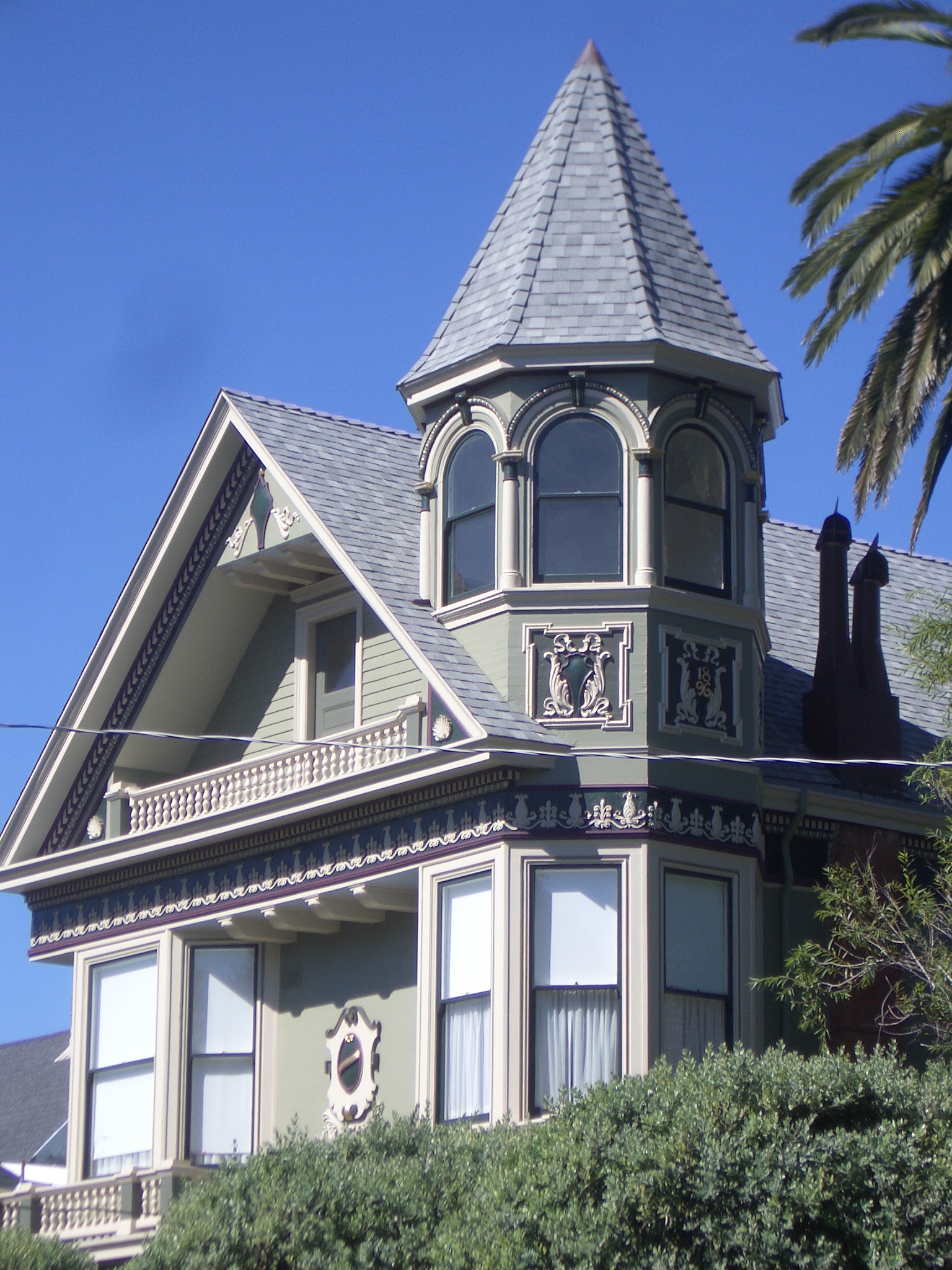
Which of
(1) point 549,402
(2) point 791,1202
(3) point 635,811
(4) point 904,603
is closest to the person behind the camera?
(2) point 791,1202

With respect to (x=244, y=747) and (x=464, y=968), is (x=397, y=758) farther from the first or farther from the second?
(x=244, y=747)

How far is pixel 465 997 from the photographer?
23.0m

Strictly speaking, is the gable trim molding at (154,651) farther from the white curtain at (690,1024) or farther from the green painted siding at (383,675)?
the white curtain at (690,1024)

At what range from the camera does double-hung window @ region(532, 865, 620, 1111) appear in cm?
2225

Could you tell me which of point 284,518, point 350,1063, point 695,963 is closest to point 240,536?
point 284,518

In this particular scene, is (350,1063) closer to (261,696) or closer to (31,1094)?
(261,696)

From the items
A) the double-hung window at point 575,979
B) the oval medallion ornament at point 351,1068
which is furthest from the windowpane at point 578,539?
the oval medallion ornament at point 351,1068

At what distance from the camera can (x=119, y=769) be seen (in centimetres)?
2795

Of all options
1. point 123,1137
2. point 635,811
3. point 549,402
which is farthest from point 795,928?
point 123,1137

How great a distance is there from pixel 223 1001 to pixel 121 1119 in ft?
6.11

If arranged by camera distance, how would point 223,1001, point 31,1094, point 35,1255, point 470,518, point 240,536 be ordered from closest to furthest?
point 35,1255 → point 470,518 → point 223,1001 → point 240,536 → point 31,1094

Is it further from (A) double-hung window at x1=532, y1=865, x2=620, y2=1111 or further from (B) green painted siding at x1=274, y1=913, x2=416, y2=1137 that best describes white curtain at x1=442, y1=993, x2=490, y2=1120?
(B) green painted siding at x1=274, y1=913, x2=416, y2=1137

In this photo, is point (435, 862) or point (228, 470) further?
point (228, 470)

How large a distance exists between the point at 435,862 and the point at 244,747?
460 cm
